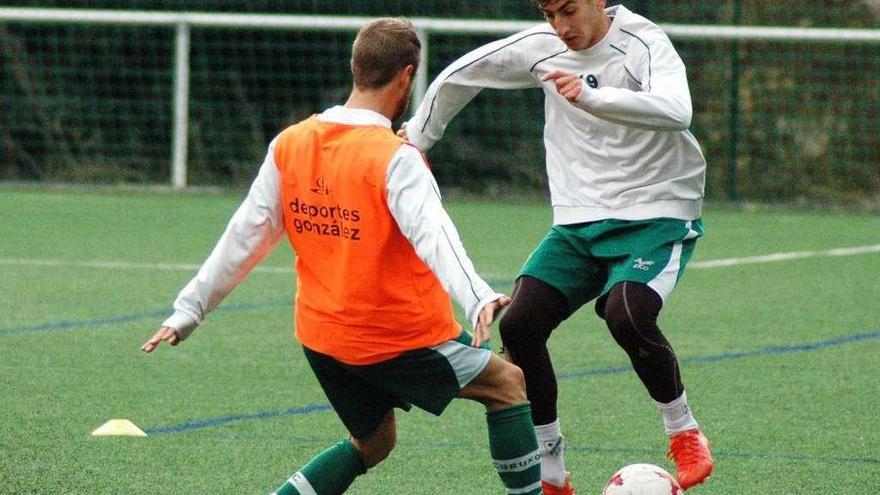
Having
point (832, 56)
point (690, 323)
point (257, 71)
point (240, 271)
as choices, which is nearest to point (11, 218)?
point (257, 71)

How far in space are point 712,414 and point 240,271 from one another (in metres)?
2.53

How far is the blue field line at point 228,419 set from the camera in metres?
5.97

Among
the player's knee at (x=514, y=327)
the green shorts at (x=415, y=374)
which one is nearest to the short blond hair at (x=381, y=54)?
the green shorts at (x=415, y=374)

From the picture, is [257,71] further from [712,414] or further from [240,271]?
[240,271]

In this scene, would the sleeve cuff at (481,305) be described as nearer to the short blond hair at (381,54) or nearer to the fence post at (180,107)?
the short blond hair at (381,54)

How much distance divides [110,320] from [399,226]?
4.54 metres

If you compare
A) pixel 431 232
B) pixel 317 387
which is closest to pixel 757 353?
pixel 317 387

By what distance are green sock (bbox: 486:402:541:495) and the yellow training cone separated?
1.81m

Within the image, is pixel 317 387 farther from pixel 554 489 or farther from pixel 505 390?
pixel 505 390

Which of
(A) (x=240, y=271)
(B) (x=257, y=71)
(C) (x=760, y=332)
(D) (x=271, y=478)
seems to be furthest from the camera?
(B) (x=257, y=71)

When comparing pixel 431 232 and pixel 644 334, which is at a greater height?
pixel 431 232

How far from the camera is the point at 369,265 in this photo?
167 inches

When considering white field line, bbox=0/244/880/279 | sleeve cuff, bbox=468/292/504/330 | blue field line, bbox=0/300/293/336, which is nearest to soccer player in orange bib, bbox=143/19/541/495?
sleeve cuff, bbox=468/292/504/330

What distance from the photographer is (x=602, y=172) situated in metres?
5.36
